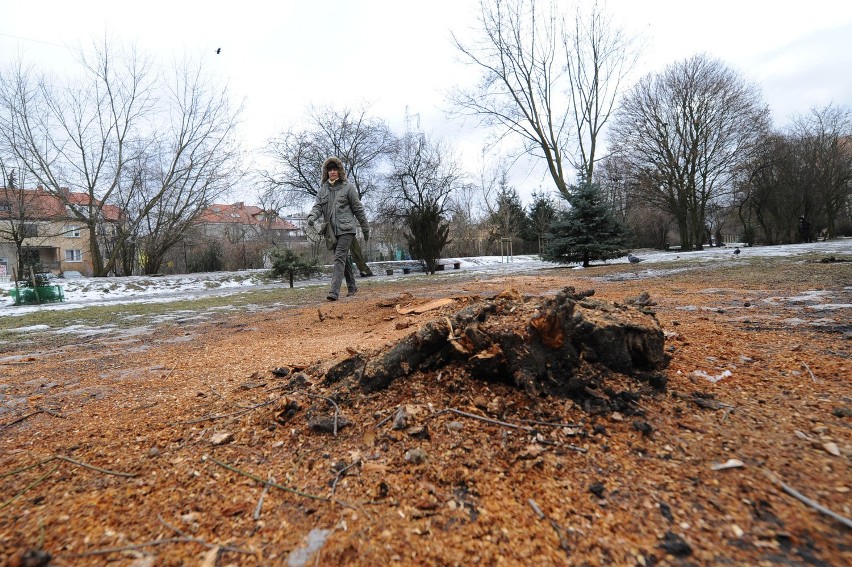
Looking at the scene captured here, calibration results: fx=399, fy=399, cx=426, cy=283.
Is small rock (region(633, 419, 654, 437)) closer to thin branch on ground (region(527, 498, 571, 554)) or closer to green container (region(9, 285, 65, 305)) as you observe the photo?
thin branch on ground (region(527, 498, 571, 554))

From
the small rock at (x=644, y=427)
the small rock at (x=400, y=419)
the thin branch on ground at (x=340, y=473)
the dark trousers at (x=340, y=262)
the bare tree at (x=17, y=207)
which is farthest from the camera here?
the bare tree at (x=17, y=207)

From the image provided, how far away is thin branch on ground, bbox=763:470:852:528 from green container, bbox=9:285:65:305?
47.5 ft

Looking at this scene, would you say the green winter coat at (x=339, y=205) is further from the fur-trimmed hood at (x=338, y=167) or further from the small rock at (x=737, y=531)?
the small rock at (x=737, y=531)

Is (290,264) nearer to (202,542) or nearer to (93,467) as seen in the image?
(93,467)

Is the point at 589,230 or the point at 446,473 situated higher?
the point at 589,230

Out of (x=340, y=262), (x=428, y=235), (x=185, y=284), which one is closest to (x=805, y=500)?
(x=340, y=262)

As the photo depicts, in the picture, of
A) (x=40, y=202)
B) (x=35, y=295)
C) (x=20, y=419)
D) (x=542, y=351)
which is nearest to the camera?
(x=542, y=351)

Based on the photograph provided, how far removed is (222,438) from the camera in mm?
1413

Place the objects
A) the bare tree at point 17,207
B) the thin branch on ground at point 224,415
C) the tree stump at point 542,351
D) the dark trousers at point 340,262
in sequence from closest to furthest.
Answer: the tree stump at point 542,351
the thin branch on ground at point 224,415
the dark trousers at point 340,262
the bare tree at point 17,207

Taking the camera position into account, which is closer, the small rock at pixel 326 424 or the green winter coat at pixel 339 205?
the small rock at pixel 326 424

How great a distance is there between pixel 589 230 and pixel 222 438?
556 inches

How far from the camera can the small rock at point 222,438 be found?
1.40 m

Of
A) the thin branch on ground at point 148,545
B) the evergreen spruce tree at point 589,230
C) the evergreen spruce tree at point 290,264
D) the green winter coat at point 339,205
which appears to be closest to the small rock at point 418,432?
the thin branch on ground at point 148,545

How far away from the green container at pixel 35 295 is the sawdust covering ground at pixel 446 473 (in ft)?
38.9
